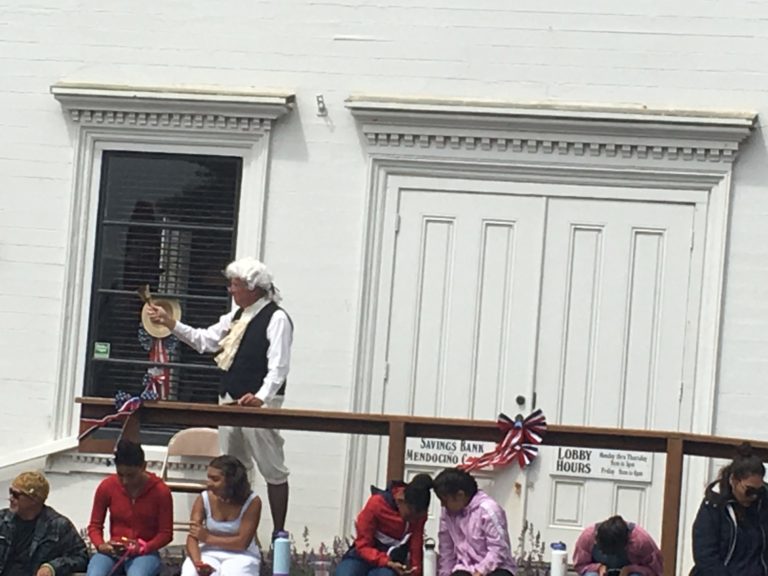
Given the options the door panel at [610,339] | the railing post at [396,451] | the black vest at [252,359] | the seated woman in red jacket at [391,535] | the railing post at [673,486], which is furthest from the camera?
the door panel at [610,339]

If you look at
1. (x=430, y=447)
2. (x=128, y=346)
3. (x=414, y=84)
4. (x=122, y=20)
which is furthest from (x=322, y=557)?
(x=122, y=20)

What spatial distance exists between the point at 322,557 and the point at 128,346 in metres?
2.44

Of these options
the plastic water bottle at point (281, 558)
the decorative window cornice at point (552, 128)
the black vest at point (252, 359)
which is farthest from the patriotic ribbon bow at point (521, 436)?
the decorative window cornice at point (552, 128)

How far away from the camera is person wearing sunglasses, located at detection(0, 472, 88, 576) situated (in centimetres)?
819

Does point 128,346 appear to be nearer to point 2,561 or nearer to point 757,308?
point 2,561

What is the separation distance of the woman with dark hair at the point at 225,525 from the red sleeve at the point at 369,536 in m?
0.55

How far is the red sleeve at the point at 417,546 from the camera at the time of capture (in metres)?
8.17

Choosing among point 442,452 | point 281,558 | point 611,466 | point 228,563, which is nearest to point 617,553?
point 281,558

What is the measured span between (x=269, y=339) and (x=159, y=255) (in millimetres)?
2037

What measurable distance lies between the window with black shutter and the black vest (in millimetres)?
1606

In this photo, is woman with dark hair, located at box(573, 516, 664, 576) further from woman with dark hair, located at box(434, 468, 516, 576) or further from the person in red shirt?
the person in red shirt

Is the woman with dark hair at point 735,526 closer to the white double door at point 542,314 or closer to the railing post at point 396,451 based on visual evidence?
the railing post at point 396,451

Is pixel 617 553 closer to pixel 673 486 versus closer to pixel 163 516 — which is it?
pixel 673 486

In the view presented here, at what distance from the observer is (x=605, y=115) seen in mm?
10023
